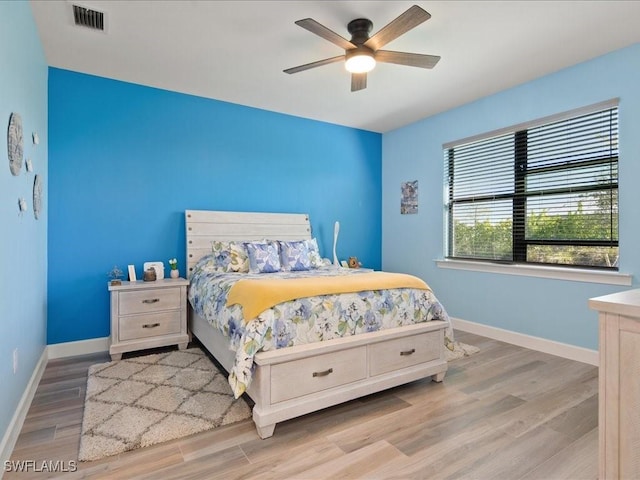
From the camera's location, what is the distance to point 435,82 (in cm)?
340

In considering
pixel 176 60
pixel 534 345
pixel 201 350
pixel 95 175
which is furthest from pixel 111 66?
pixel 534 345

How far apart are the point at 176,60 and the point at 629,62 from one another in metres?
3.65

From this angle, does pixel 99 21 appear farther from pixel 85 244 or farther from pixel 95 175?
pixel 85 244

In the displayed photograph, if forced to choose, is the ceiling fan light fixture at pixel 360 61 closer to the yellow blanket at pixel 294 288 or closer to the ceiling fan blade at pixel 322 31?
the ceiling fan blade at pixel 322 31

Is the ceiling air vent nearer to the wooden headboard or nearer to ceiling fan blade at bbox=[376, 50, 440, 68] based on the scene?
the wooden headboard

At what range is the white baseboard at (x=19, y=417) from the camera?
1.67 meters

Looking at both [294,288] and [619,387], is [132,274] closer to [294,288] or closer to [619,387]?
[294,288]

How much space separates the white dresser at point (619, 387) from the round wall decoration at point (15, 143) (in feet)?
9.05

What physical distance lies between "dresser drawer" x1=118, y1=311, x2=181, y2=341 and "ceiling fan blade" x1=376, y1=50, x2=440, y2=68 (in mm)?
2762

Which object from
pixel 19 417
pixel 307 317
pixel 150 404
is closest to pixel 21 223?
pixel 19 417

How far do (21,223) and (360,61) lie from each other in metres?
2.47

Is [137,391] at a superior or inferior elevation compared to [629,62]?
inferior

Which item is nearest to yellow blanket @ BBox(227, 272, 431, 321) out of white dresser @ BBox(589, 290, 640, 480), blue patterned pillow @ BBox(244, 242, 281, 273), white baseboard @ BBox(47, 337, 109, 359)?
blue patterned pillow @ BBox(244, 242, 281, 273)

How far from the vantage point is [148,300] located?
3.14 meters
